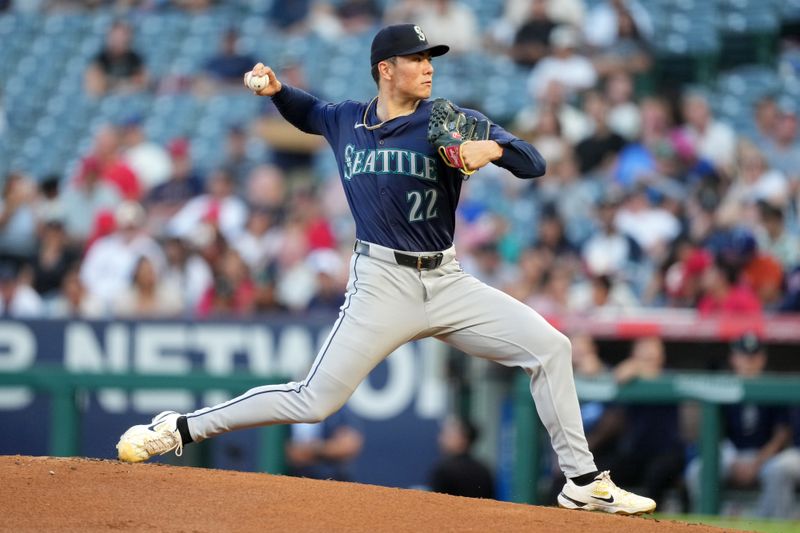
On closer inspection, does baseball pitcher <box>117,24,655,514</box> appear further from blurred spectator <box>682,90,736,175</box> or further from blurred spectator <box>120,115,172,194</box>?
blurred spectator <box>120,115,172,194</box>

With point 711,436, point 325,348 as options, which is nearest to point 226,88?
point 711,436

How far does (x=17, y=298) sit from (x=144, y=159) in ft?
7.93

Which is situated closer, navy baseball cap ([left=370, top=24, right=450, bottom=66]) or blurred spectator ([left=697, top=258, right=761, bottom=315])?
navy baseball cap ([left=370, top=24, right=450, bottom=66])

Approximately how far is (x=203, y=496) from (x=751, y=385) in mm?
3610

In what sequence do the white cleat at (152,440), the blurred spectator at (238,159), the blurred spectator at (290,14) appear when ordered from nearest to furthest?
1. the white cleat at (152,440)
2. the blurred spectator at (238,159)
3. the blurred spectator at (290,14)

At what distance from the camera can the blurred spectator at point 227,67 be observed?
13.5m

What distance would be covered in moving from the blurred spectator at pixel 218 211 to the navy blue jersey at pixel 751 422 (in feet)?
16.8

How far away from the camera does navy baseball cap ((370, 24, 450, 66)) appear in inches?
185

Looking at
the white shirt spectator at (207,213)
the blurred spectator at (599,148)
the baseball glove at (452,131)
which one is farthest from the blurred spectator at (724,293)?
the white shirt spectator at (207,213)

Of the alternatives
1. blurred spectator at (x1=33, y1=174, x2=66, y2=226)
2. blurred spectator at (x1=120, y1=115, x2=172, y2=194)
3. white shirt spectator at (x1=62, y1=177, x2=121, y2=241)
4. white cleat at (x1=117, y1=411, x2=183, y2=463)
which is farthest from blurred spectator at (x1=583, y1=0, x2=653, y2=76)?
white cleat at (x1=117, y1=411, x2=183, y2=463)

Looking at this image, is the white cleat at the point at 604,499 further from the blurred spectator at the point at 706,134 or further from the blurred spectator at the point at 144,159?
the blurred spectator at the point at 144,159

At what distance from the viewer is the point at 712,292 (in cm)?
836

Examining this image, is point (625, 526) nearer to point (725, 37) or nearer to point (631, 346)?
point (631, 346)

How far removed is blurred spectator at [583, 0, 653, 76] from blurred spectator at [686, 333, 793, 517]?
4.94 meters
